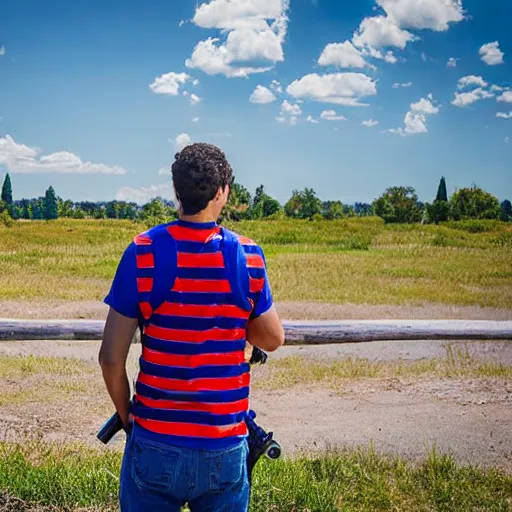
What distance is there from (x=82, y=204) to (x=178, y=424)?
185 feet

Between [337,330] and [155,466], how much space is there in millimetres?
1990

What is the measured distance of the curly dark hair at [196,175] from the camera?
1738 millimetres

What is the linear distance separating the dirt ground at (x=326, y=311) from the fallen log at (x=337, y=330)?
741 cm

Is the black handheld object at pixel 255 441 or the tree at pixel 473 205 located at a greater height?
the tree at pixel 473 205

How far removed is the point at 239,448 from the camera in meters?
1.80

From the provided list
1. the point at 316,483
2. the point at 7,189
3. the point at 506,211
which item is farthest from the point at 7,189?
the point at 316,483

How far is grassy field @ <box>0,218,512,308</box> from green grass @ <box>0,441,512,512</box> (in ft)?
30.4

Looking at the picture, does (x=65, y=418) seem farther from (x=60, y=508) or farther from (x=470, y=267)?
(x=470, y=267)

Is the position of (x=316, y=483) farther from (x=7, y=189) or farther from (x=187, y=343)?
(x=7, y=189)

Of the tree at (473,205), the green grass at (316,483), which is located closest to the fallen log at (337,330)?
the green grass at (316,483)

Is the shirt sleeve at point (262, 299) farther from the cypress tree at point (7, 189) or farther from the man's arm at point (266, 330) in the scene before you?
the cypress tree at point (7, 189)

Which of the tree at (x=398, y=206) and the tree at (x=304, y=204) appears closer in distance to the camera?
the tree at (x=398, y=206)

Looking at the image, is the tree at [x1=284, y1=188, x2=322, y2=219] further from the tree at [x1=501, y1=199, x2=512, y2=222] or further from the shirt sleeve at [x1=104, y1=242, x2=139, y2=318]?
the shirt sleeve at [x1=104, y1=242, x2=139, y2=318]

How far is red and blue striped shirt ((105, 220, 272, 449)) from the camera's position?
5.59 ft
